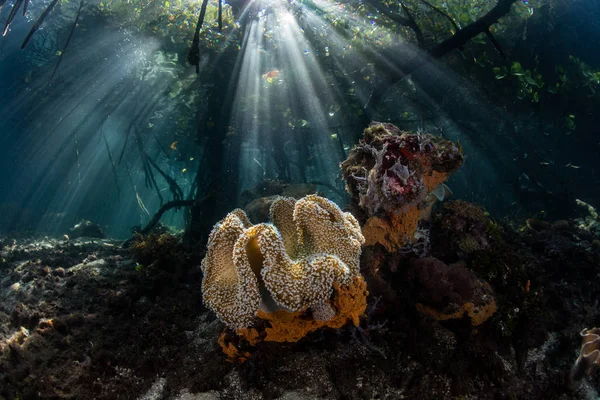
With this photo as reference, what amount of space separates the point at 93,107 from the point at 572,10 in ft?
82.9

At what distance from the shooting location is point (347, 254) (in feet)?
8.73

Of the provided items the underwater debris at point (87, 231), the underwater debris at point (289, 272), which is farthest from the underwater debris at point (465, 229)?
the underwater debris at point (87, 231)

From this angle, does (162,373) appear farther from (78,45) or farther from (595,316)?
(78,45)

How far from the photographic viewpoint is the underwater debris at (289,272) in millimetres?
2326

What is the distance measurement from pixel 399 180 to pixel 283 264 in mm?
1886

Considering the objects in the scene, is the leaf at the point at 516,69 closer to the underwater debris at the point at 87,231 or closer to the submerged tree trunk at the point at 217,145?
the submerged tree trunk at the point at 217,145

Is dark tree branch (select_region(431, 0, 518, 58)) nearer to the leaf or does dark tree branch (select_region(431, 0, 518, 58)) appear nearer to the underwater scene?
the underwater scene

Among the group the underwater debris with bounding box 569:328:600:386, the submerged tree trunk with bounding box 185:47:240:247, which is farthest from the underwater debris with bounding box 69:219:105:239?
the underwater debris with bounding box 569:328:600:386

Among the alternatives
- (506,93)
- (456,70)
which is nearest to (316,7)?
(456,70)

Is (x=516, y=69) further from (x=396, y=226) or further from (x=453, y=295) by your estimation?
(x=453, y=295)

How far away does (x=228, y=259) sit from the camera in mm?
2844

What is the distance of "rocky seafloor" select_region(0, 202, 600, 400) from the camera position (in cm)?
289

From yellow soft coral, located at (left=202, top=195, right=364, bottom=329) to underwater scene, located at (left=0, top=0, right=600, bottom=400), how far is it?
0.02m

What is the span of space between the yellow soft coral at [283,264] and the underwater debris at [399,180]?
0.67 metres
